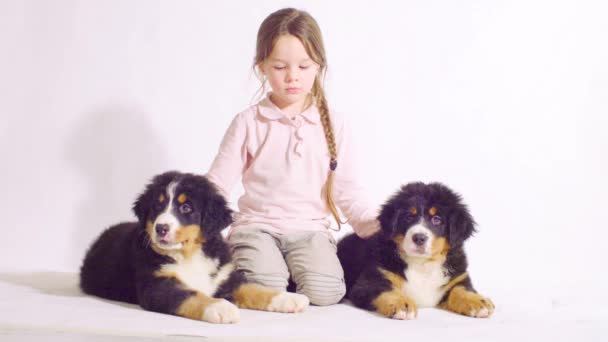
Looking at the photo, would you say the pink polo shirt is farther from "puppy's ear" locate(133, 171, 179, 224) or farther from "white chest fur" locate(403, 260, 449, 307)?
"puppy's ear" locate(133, 171, 179, 224)

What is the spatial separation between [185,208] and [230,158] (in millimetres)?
706

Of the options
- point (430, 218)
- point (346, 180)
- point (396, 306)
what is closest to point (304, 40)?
point (346, 180)

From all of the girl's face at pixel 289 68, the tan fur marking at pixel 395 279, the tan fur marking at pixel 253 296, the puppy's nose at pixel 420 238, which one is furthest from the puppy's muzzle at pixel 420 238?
the girl's face at pixel 289 68

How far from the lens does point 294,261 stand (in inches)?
156

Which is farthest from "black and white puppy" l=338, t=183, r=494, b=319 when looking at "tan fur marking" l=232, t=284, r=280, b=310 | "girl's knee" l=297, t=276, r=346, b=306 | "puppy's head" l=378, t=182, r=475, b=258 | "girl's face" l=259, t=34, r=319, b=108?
"girl's face" l=259, t=34, r=319, b=108

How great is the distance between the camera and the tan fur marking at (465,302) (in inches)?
138

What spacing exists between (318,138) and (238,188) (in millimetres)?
1117

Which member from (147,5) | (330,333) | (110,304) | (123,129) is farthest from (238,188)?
(330,333)

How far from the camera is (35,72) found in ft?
16.7

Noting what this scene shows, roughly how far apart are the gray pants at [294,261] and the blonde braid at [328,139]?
0.23 metres

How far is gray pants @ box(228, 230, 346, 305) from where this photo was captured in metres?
3.78

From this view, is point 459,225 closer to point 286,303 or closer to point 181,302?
point 286,303

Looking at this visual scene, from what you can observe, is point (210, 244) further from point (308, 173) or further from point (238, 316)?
point (308, 173)

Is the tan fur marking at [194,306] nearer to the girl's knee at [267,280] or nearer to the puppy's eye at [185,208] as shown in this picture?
the puppy's eye at [185,208]
